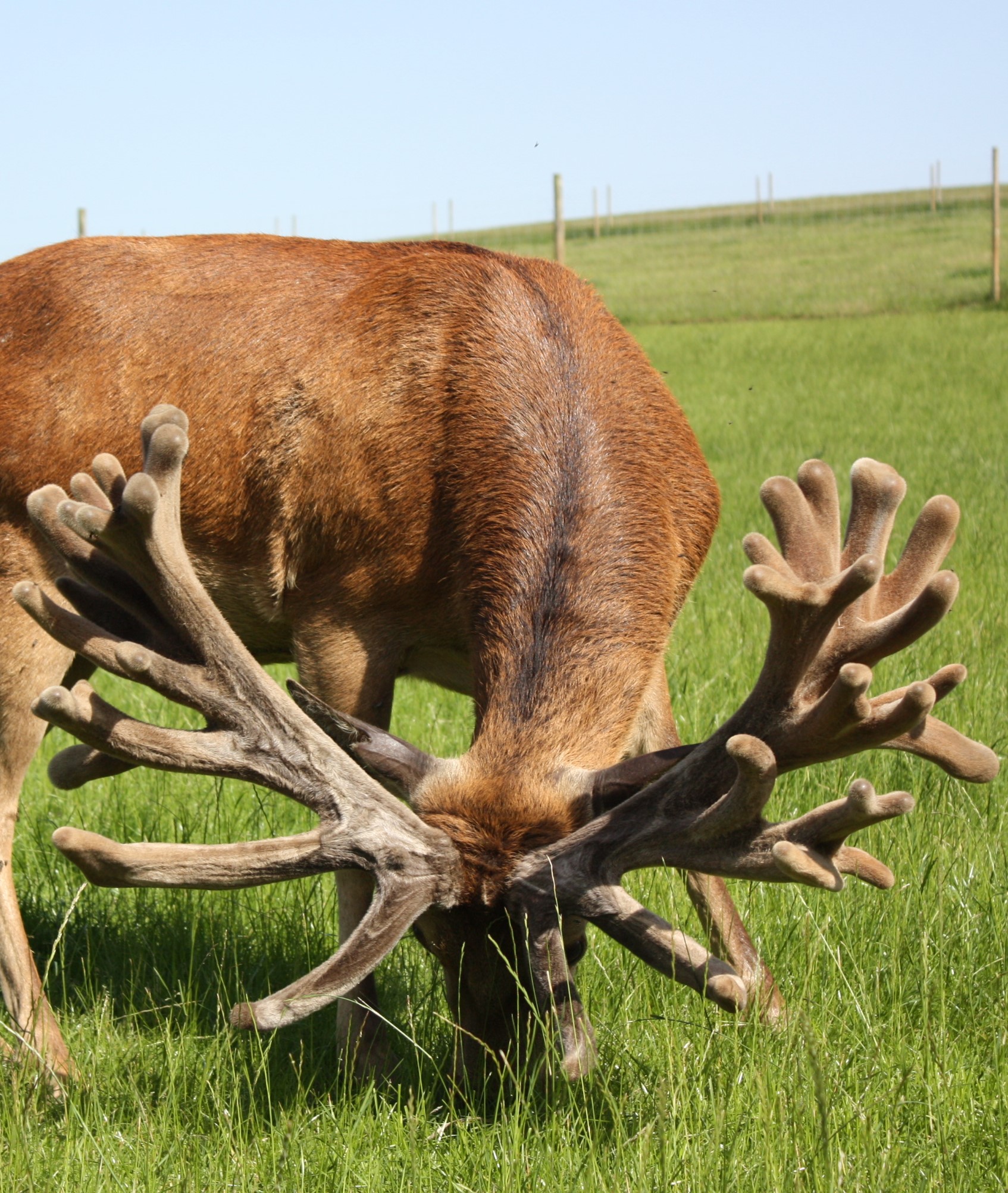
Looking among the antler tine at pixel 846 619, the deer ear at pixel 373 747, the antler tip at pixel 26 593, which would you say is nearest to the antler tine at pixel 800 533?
the antler tine at pixel 846 619

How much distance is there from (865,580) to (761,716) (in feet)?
1.21

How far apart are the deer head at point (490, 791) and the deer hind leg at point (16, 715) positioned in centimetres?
93

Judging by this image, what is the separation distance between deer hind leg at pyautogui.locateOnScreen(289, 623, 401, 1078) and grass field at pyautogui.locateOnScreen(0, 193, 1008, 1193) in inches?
3.9

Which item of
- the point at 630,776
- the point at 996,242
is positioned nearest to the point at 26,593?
Result: the point at 630,776

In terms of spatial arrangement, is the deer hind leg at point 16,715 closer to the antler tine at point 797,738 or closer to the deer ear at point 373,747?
the deer ear at point 373,747

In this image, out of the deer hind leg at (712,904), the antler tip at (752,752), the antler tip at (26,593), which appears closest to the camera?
the antler tip at (752,752)

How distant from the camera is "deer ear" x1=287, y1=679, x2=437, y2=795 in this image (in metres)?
2.78

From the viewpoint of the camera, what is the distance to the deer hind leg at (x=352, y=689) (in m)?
3.34

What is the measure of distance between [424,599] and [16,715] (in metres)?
1.25

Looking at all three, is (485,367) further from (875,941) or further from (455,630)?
(875,941)

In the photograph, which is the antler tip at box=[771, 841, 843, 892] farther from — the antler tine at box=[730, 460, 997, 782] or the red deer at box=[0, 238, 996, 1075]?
the antler tine at box=[730, 460, 997, 782]

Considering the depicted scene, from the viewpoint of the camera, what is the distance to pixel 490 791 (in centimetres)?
272

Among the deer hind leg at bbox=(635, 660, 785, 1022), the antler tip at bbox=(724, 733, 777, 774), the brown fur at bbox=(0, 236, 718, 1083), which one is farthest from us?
the deer hind leg at bbox=(635, 660, 785, 1022)

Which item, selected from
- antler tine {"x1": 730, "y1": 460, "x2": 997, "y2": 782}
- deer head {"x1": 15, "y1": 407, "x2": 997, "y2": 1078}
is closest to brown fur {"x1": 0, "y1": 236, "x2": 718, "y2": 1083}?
deer head {"x1": 15, "y1": 407, "x2": 997, "y2": 1078}
